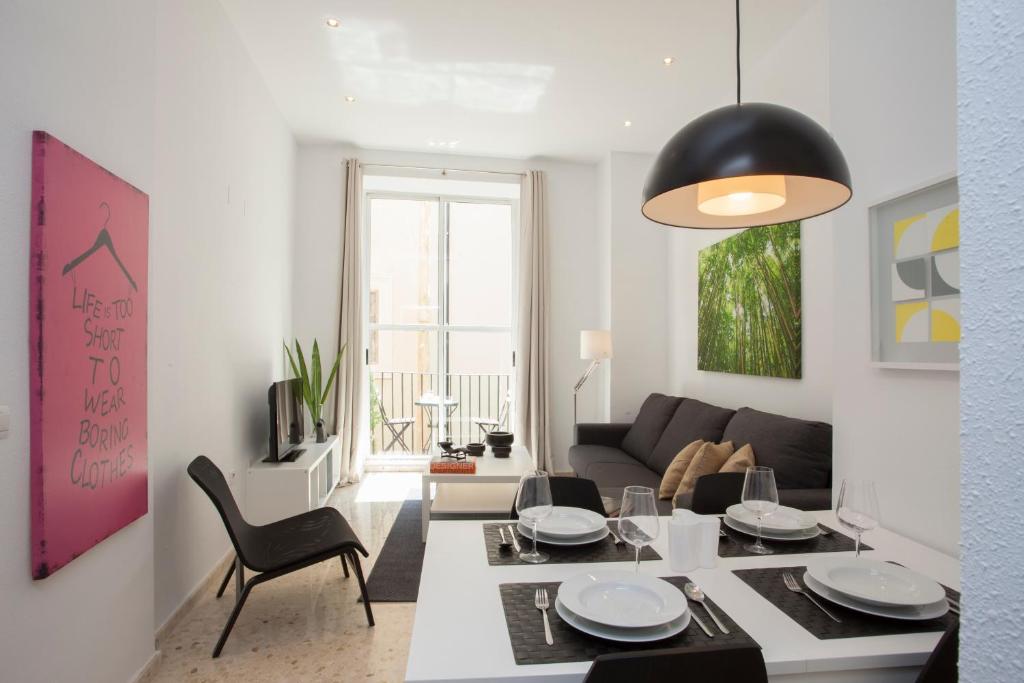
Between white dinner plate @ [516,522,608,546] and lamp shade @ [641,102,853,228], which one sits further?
white dinner plate @ [516,522,608,546]

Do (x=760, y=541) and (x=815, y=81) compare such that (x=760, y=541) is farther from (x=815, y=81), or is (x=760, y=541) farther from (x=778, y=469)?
(x=815, y=81)

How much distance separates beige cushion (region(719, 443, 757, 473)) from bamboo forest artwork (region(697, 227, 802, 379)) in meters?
0.67

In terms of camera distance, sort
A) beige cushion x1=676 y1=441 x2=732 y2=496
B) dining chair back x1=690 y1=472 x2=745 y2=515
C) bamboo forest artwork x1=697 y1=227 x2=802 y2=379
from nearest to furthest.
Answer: dining chair back x1=690 y1=472 x2=745 y2=515 → beige cushion x1=676 y1=441 x2=732 y2=496 → bamboo forest artwork x1=697 y1=227 x2=802 y2=379

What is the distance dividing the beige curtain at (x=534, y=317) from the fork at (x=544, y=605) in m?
4.02

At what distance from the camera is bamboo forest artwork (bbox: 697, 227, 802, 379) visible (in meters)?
3.26

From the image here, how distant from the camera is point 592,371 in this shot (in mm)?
5359

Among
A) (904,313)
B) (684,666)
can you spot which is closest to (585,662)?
(684,666)

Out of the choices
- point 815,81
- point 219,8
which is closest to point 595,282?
point 815,81

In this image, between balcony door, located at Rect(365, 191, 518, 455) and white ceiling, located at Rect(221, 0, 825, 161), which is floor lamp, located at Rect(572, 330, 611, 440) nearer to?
balcony door, located at Rect(365, 191, 518, 455)

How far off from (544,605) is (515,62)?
3.35m

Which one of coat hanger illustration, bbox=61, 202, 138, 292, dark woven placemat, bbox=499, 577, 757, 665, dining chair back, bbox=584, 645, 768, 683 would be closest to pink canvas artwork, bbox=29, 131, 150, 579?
coat hanger illustration, bbox=61, 202, 138, 292

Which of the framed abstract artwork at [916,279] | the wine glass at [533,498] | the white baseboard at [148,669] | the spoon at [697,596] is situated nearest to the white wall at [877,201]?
the framed abstract artwork at [916,279]

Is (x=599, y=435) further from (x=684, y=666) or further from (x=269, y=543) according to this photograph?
(x=684, y=666)

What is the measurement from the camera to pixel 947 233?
1.50 m
